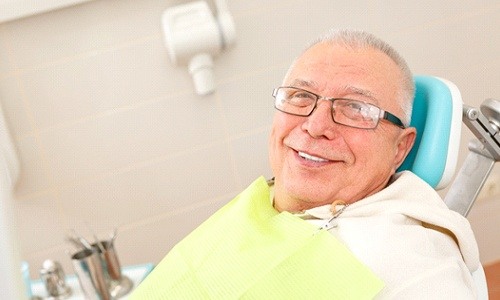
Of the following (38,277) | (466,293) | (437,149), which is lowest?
(38,277)

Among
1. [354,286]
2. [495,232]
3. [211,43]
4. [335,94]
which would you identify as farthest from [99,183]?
[495,232]

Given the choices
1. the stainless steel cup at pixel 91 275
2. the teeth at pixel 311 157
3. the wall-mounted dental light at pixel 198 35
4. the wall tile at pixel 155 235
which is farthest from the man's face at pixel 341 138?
the wall tile at pixel 155 235

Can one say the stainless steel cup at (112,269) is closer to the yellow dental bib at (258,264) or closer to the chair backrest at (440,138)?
the yellow dental bib at (258,264)

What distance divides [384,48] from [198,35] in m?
0.81

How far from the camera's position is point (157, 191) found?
215 centimetres

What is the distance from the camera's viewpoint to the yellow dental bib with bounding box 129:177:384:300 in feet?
3.37

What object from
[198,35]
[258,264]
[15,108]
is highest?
[198,35]

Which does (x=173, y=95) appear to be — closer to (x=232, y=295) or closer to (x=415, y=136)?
(x=415, y=136)

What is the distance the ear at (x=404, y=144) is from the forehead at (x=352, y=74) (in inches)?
3.5

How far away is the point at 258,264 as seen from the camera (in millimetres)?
1098

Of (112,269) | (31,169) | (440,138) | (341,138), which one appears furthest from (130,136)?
(440,138)

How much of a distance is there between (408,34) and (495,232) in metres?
0.94

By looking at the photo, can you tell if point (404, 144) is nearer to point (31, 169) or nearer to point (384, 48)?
point (384, 48)

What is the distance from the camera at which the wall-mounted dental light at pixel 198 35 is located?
1948 mm
